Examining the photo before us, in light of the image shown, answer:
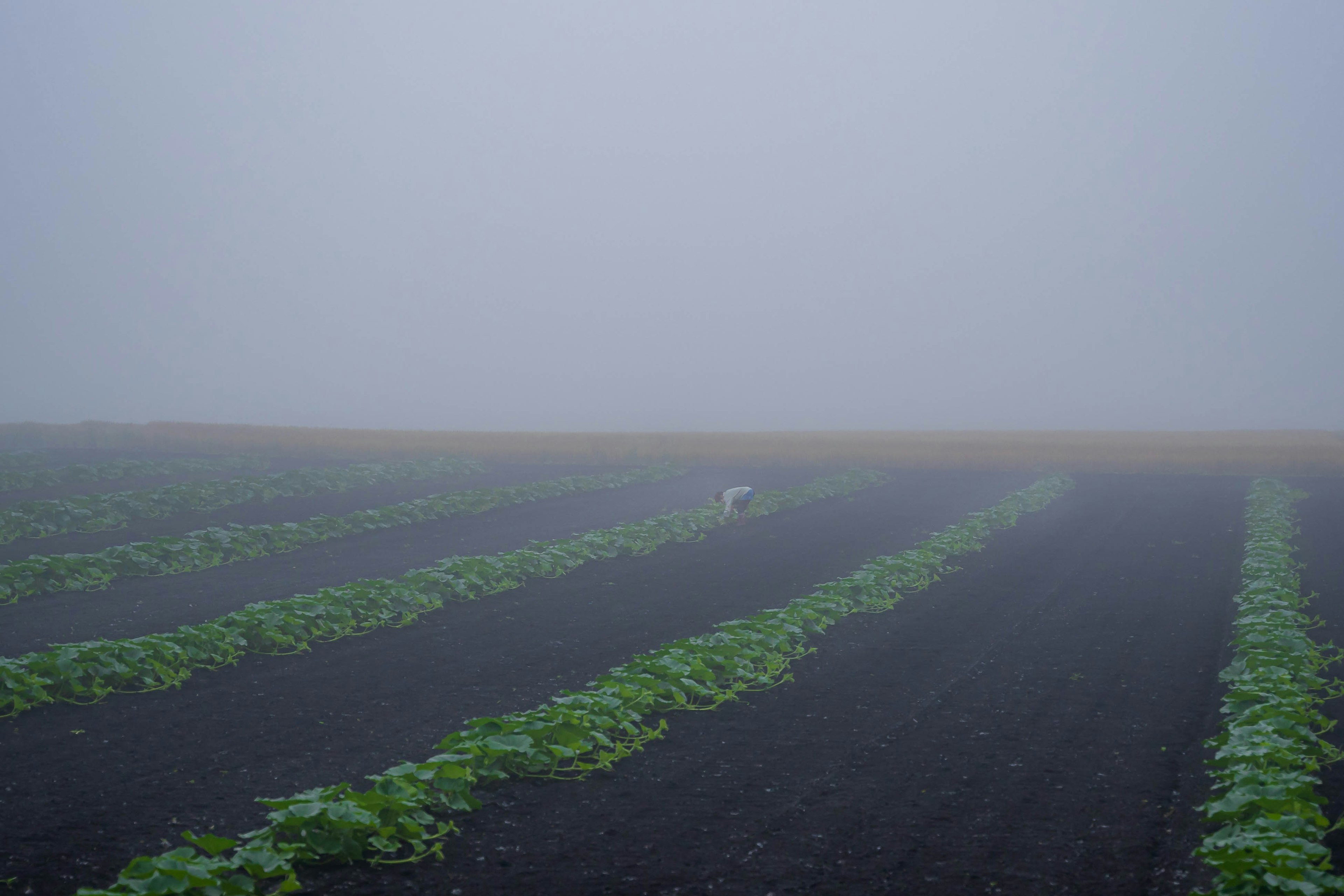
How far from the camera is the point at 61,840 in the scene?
7.08m

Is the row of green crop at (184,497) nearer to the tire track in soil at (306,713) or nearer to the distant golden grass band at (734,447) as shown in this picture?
the distant golden grass band at (734,447)

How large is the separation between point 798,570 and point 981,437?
50.3 meters

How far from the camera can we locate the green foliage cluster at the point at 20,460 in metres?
38.9

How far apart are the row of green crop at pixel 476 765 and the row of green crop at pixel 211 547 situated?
11.0 meters

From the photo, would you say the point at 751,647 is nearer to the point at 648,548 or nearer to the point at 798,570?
the point at 798,570

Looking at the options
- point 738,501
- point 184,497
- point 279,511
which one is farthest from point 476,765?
point 184,497

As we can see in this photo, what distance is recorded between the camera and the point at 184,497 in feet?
91.8

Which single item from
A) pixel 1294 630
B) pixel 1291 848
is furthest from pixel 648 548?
pixel 1291 848

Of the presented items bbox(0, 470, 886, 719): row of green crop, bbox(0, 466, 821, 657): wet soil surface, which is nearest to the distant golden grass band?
bbox(0, 466, 821, 657): wet soil surface

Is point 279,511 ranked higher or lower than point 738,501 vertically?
lower

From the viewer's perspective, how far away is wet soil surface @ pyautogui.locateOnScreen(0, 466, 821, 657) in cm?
1401

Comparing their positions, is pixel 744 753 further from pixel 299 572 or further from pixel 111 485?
pixel 111 485

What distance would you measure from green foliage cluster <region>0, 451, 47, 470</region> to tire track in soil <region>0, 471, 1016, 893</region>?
3235 cm

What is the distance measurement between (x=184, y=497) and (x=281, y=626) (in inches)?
690
